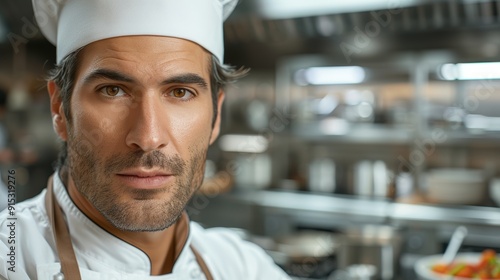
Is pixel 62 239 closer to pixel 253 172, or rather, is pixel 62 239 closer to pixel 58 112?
pixel 58 112

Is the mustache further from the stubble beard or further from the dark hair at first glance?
the dark hair

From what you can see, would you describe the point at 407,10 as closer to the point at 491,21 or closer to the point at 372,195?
the point at 491,21

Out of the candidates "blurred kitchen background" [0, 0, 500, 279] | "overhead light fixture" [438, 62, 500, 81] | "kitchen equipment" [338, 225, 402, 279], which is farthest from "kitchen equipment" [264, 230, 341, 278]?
"overhead light fixture" [438, 62, 500, 81]

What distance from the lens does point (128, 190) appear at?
0.78 m

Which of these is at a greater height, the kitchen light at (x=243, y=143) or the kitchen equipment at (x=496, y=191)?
the kitchen light at (x=243, y=143)

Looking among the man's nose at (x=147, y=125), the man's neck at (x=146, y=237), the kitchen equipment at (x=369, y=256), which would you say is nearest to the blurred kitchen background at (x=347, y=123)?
the kitchen equipment at (x=369, y=256)

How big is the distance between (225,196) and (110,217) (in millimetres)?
3596

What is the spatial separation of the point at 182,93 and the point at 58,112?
21 centimetres

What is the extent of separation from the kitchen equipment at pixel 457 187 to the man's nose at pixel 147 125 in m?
3.23

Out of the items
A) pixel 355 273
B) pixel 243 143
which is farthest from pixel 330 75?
pixel 355 273

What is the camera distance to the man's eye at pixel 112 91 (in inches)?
30.7

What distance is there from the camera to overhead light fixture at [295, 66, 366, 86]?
4289 mm

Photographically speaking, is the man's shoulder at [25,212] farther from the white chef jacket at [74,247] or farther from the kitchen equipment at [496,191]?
the kitchen equipment at [496,191]

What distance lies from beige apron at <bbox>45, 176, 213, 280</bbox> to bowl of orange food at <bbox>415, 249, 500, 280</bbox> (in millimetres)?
1457
